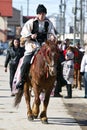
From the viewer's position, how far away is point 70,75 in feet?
57.5

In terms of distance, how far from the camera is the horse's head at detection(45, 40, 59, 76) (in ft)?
33.9

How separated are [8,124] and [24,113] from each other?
1.64 metres

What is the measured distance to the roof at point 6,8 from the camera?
96.1 metres

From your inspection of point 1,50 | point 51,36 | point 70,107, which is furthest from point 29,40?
point 1,50

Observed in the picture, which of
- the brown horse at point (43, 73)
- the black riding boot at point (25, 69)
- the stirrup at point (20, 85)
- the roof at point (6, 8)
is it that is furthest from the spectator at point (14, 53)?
the roof at point (6, 8)

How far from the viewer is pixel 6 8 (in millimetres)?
98688

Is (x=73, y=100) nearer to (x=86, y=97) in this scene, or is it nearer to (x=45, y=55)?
(x=86, y=97)

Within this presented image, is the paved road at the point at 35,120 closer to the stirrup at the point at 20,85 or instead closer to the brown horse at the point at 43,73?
the brown horse at the point at 43,73

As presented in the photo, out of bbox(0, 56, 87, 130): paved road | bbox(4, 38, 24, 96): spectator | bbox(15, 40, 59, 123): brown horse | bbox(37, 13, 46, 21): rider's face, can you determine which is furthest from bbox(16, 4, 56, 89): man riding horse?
bbox(4, 38, 24, 96): spectator

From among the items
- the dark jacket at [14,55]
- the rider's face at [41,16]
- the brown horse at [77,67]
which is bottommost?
the brown horse at [77,67]

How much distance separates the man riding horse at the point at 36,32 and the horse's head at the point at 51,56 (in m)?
0.57

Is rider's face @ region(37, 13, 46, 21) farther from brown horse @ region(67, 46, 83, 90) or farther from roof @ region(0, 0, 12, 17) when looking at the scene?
roof @ region(0, 0, 12, 17)

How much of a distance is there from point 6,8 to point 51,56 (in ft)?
292

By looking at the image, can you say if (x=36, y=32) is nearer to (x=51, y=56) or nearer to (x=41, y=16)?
(x=41, y=16)
